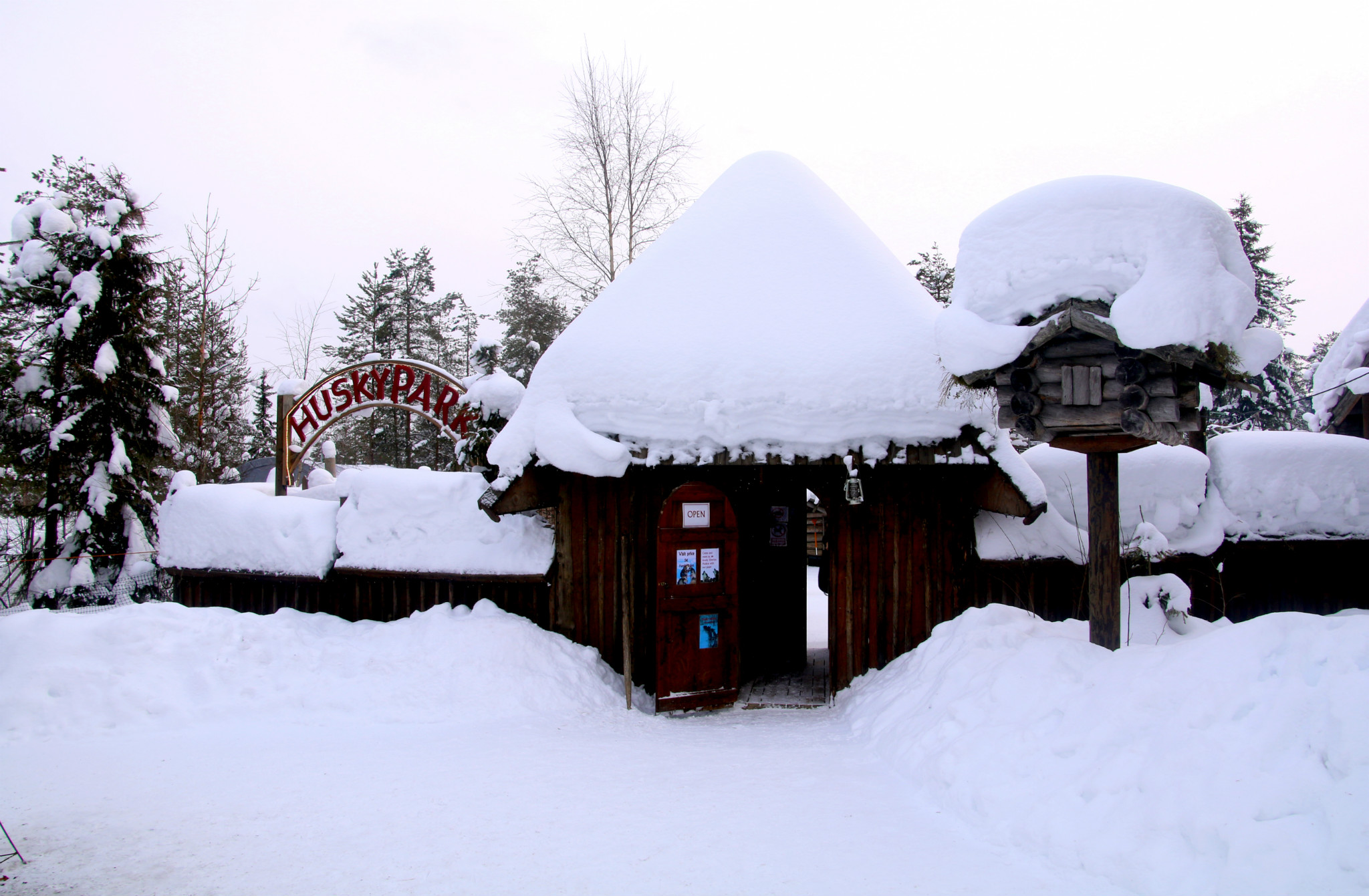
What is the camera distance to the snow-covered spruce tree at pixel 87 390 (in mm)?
12938

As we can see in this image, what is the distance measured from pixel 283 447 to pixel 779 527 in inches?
279

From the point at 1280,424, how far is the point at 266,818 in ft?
94.4

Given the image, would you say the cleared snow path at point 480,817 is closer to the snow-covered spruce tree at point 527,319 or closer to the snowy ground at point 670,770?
the snowy ground at point 670,770

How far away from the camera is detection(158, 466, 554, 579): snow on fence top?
8719mm

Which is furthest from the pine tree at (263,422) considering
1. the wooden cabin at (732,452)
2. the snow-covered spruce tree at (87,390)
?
the wooden cabin at (732,452)

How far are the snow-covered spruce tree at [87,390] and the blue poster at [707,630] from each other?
10670mm

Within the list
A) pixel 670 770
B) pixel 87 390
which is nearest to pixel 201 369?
pixel 87 390

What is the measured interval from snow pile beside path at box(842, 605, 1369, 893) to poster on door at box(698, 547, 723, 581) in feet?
9.13

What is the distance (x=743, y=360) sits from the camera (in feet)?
25.6

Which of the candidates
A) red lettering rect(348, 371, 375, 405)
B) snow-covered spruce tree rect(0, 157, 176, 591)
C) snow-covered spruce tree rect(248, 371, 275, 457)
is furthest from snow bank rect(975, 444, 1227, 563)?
snow-covered spruce tree rect(248, 371, 275, 457)

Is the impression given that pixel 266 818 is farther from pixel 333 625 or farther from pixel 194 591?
pixel 194 591

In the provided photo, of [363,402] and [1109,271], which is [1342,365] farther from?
[363,402]

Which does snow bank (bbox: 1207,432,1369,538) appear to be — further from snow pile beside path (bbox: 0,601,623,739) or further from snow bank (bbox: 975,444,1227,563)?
snow pile beside path (bbox: 0,601,623,739)

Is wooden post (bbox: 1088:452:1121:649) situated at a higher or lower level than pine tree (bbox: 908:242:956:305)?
lower
